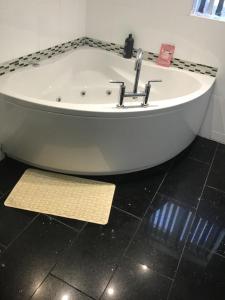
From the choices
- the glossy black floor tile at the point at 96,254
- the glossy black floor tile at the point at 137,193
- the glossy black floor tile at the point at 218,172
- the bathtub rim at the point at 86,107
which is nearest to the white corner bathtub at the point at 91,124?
the bathtub rim at the point at 86,107

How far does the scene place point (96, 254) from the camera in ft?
4.75

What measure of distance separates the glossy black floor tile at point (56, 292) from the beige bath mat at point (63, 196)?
0.40m

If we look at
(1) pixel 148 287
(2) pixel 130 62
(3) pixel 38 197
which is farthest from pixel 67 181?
(2) pixel 130 62

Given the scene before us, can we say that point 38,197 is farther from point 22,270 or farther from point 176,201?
point 176,201

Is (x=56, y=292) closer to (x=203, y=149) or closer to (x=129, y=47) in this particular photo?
(x=203, y=149)

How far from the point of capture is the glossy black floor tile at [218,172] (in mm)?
1985

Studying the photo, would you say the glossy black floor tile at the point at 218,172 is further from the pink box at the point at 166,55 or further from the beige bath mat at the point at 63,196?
the pink box at the point at 166,55

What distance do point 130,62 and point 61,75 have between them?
24.8 inches

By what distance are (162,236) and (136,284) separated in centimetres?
34

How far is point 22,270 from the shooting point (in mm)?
1335

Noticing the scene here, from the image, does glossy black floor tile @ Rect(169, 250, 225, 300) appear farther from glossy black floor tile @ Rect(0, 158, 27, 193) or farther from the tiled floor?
glossy black floor tile @ Rect(0, 158, 27, 193)

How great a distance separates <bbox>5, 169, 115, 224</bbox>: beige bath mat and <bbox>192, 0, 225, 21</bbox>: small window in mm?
1480

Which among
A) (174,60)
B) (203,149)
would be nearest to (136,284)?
(203,149)

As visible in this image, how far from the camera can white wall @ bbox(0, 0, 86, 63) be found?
175cm
